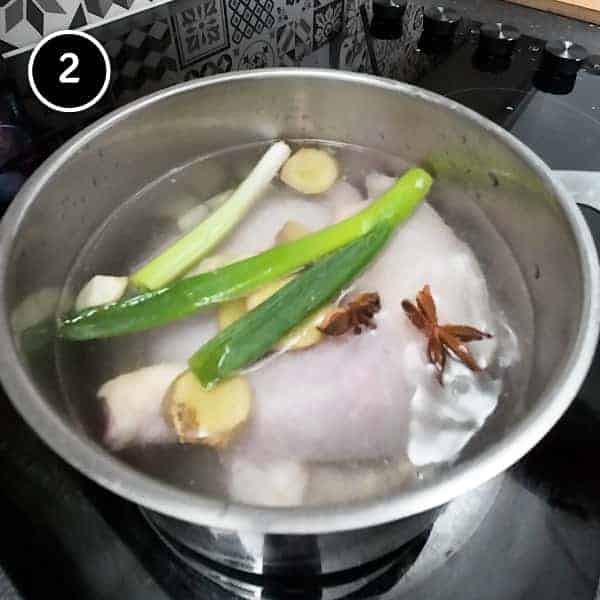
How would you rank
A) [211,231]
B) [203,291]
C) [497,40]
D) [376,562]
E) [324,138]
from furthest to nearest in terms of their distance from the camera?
[497,40] → [324,138] → [211,231] → [203,291] → [376,562]

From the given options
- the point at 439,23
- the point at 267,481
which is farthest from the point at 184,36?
the point at 267,481

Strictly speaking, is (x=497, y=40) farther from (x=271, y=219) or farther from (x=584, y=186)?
(x=271, y=219)

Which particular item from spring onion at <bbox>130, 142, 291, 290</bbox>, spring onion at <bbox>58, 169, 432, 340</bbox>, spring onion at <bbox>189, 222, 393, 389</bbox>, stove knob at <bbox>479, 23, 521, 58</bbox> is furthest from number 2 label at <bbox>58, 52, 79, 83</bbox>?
stove knob at <bbox>479, 23, 521, 58</bbox>

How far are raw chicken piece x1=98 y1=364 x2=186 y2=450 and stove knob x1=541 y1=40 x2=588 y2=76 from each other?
807mm

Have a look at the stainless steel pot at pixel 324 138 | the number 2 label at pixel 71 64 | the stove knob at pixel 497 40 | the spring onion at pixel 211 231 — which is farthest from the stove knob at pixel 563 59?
the number 2 label at pixel 71 64

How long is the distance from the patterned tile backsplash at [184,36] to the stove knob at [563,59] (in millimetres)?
233

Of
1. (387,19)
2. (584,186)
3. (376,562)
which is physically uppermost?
(387,19)

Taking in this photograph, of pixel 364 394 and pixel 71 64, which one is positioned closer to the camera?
pixel 364 394

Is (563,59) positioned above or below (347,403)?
above

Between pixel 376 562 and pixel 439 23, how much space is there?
0.90 m

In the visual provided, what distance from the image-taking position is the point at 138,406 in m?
0.73

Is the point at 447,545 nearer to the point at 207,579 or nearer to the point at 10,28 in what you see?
the point at 207,579

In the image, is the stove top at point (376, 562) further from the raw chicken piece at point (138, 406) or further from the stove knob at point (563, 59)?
the stove knob at point (563, 59)

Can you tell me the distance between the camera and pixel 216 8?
116 centimetres
